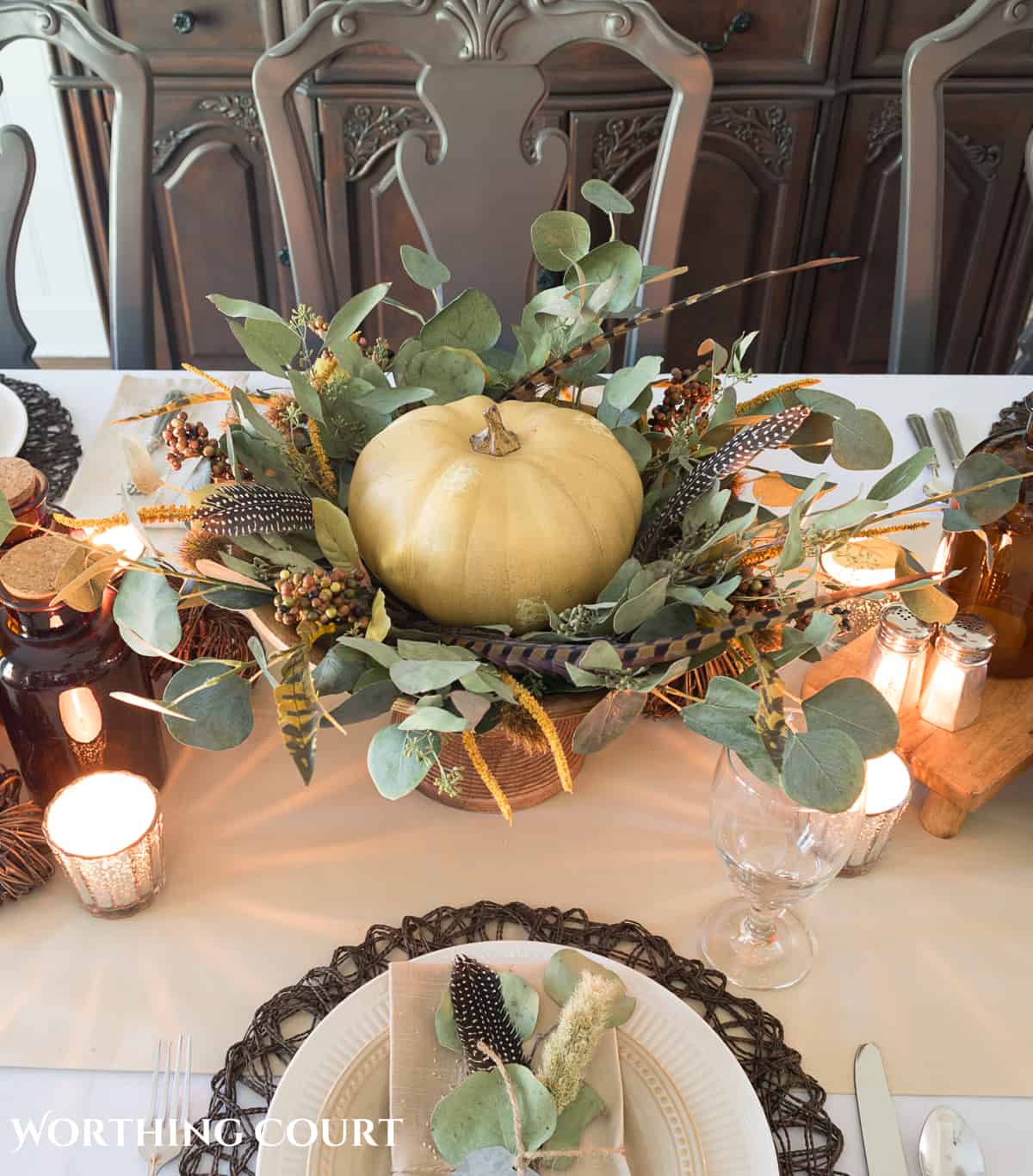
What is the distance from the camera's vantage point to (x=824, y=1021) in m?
0.59

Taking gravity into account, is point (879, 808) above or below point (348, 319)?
below

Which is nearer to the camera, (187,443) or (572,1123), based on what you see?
(572,1123)

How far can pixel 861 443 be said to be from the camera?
2.12ft

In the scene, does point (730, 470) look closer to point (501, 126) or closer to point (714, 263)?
point (501, 126)

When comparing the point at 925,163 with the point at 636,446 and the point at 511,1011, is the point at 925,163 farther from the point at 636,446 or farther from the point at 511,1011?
the point at 511,1011

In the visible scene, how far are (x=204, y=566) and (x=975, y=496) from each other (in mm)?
422

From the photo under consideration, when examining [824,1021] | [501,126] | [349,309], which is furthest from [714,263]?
[824,1021]

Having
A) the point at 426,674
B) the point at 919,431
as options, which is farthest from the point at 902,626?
the point at 919,431

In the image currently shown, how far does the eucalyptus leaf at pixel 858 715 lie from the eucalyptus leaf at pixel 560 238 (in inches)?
13.2

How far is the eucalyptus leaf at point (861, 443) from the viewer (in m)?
0.64

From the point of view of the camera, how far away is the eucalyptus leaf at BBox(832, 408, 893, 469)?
0.64 meters

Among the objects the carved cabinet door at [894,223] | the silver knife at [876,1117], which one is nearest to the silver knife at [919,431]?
the silver knife at [876,1117]

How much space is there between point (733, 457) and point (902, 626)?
18 centimetres

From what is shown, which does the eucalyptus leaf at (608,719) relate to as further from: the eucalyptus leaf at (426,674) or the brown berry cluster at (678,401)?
the brown berry cluster at (678,401)
